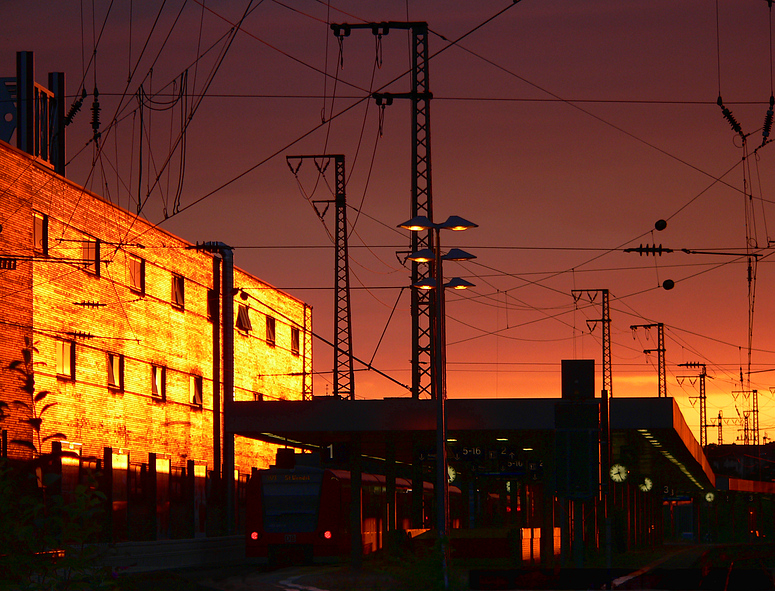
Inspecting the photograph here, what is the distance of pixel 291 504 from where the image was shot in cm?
3238

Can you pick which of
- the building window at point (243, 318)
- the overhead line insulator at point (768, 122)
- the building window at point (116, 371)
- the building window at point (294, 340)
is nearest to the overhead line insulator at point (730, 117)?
the overhead line insulator at point (768, 122)

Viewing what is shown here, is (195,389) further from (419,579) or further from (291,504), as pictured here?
(419,579)

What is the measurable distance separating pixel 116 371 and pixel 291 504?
33.5ft

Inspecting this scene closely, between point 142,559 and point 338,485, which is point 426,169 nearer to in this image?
point 338,485

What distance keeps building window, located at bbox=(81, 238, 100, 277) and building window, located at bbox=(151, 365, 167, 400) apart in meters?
6.10

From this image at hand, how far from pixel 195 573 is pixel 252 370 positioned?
25.1 m

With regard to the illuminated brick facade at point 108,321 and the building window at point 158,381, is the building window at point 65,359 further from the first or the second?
the building window at point 158,381

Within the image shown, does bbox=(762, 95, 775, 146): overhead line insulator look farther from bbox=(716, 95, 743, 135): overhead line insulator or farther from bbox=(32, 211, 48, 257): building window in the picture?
bbox=(32, 211, 48, 257): building window

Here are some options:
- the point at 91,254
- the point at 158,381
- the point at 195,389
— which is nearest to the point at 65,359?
the point at 91,254

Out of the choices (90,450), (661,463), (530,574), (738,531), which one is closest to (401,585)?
(530,574)

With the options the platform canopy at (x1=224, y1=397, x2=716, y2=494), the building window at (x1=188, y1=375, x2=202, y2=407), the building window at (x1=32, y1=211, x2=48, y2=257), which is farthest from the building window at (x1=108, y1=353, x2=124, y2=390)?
the platform canopy at (x1=224, y1=397, x2=716, y2=494)

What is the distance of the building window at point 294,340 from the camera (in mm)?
62781

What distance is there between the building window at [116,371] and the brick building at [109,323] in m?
0.05

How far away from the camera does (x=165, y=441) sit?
43.3 metres
